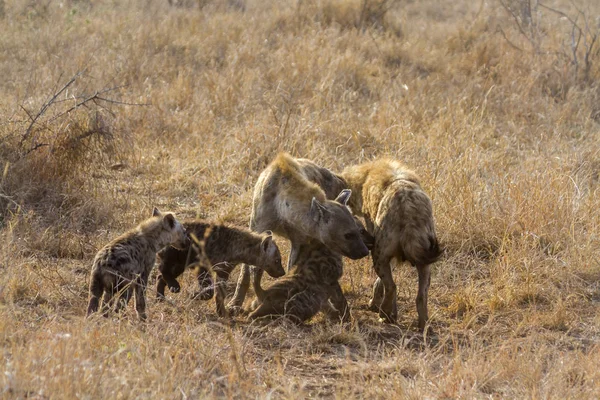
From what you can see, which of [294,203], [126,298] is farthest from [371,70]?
[126,298]

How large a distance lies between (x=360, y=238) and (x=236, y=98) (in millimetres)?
4791

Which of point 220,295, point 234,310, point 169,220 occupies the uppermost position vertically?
point 169,220

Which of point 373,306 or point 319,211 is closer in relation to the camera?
point 319,211

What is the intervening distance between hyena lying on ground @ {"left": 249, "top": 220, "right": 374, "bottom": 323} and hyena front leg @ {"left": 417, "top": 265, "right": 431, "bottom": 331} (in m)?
0.40

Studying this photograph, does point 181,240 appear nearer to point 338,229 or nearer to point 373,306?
point 338,229

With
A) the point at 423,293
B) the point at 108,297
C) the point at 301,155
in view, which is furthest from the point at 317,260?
the point at 301,155

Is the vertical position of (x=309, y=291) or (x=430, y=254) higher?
(x=430, y=254)

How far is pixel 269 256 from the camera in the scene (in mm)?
5746

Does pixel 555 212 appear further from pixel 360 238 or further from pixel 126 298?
pixel 126 298

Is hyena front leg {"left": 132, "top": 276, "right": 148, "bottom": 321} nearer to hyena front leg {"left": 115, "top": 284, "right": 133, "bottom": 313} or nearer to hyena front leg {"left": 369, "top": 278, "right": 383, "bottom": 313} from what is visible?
hyena front leg {"left": 115, "top": 284, "right": 133, "bottom": 313}

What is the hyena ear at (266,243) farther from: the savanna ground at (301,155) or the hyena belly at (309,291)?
the savanna ground at (301,155)

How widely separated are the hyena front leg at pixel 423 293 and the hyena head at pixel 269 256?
3.17 ft

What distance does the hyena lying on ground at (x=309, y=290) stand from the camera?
5523mm

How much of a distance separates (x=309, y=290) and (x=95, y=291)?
1.42 metres
